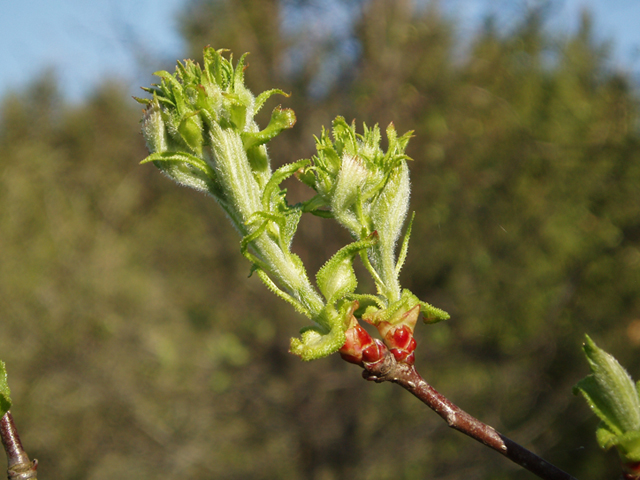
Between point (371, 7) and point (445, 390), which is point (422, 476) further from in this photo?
point (371, 7)

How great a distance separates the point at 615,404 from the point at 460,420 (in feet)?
0.61

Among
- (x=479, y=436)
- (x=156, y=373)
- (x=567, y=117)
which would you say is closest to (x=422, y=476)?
(x=156, y=373)

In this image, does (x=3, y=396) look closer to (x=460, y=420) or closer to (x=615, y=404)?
(x=460, y=420)

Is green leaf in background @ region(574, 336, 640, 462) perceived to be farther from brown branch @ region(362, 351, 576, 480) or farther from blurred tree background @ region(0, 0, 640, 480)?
blurred tree background @ region(0, 0, 640, 480)

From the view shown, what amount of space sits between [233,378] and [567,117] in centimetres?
347

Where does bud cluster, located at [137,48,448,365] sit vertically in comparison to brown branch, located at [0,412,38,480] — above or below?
above

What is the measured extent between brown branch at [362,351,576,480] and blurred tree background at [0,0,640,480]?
2.27 m

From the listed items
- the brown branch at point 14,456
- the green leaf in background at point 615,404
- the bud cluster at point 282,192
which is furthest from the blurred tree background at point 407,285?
the brown branch at point 14,456

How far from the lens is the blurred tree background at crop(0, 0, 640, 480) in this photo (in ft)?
12.5

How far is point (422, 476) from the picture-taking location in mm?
4531

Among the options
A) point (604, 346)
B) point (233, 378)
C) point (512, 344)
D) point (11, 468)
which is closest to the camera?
point (11, 468)

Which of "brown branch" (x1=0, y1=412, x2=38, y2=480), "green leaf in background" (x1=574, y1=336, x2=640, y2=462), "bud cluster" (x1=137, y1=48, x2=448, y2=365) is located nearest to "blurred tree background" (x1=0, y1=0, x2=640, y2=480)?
"bud cluster" (x1=137, y1=48, x2=448, y2=365)

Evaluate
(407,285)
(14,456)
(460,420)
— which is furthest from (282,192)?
(407,285)

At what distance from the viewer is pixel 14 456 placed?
713 mm
